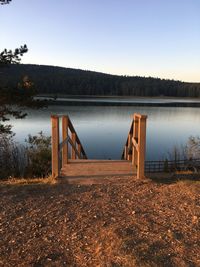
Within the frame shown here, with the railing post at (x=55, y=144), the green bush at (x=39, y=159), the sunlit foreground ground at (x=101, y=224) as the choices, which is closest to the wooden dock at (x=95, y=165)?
the railing post at (x=55, y=144)

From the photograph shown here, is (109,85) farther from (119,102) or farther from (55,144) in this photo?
(55,144)

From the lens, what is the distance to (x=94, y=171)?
22.1 feet

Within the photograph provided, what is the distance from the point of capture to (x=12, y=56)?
10367mm

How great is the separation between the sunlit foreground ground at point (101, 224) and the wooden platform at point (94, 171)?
0.36m

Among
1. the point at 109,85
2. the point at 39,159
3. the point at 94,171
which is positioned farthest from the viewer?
the point at 109,85

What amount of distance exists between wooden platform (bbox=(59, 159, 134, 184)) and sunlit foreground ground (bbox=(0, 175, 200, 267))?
14.0 inches

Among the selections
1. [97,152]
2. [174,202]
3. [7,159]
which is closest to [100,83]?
[97,152]

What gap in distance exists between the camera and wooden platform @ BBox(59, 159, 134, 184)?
6082 mm

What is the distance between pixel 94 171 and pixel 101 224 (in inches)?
109

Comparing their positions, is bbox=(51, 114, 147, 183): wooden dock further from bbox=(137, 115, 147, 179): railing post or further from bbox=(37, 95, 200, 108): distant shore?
bbox=(37, 95, 200, 108): distant shore

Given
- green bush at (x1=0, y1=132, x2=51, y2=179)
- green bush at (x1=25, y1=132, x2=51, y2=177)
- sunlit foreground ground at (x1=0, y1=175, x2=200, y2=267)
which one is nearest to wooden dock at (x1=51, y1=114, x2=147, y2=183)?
sunlit foreground ground at (x1=0, y1=175, x2=200, y2=267)

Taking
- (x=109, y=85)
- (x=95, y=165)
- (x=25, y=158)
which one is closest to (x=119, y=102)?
(x=109, y=85)

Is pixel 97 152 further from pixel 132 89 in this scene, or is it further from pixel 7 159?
pixel 132 89

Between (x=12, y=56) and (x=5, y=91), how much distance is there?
1.24 meters
